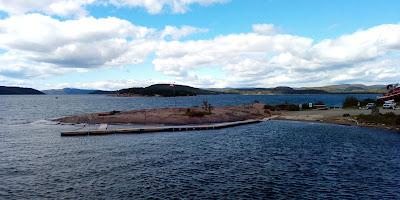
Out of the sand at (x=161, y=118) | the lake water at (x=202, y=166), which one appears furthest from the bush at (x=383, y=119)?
the sand at (x=161, y=118)

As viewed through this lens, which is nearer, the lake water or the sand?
the lake water

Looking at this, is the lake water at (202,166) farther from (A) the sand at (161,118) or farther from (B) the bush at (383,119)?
(A) the sand at (161,118)

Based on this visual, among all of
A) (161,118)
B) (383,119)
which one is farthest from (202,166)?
(383,119)

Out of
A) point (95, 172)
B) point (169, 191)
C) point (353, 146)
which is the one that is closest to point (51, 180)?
point (95, 172)

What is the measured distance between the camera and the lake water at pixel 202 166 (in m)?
32.0

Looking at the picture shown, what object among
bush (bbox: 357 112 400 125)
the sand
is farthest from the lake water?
the sand

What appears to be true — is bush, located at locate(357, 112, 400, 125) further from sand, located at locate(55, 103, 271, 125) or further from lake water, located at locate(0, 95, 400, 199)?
sand, located at locate(55, 103, 271, 125)

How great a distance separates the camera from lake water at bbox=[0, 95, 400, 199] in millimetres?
32031

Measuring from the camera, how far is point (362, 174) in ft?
124

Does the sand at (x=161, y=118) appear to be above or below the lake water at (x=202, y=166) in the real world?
above

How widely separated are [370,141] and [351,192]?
94.8 feet

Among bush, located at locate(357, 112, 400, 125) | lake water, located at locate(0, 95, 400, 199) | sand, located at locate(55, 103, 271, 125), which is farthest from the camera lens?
sand, located at locate(55, 103, 271, 125)

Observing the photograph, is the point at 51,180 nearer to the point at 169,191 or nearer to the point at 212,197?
the point at 169,191

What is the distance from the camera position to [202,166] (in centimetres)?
4141
